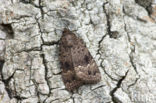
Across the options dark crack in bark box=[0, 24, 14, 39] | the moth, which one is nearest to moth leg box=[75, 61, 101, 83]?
the moth

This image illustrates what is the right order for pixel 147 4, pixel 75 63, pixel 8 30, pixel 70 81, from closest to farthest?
pixel 70 81
pixel 75 63
pixel 8 30
pixel 147 4

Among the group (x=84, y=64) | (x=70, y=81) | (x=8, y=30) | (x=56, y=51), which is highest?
(x=8, y=30)

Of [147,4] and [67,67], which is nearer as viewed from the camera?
[67,67]

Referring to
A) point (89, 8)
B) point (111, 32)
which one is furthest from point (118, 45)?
point (89, 8)

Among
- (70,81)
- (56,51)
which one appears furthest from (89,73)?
(56,51)

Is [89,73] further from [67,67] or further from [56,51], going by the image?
[56,51]

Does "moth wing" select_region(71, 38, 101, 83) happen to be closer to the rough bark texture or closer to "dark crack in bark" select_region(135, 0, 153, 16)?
the rough bark texture

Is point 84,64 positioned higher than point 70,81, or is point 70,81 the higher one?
point 84,64
